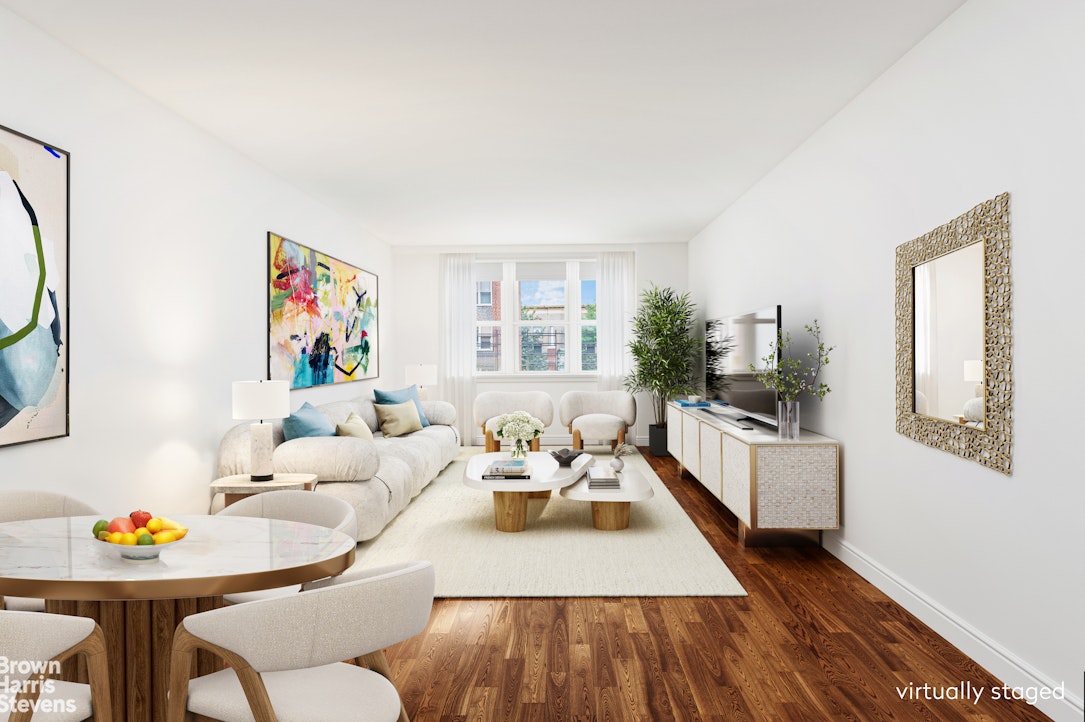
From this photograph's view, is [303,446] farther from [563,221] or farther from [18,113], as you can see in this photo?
[563,221]

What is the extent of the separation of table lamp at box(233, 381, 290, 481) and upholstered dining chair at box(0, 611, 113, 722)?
7.83 feet

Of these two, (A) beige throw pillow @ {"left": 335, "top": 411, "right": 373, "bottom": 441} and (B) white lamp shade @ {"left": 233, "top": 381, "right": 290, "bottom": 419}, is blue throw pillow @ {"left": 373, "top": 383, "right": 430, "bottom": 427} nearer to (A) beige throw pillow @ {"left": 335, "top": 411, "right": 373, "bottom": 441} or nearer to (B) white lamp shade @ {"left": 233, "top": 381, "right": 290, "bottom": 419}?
(A) beige throw pillow @ {"left": 335, "top": 411, "right": 373, "bottom": 441}

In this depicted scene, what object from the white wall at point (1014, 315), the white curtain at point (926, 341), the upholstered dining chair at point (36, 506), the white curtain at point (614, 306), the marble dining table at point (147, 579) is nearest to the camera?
the marble dining table at point (147, 579)

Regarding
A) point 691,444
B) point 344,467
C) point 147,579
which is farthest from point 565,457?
point 147,579

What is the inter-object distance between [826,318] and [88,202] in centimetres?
403

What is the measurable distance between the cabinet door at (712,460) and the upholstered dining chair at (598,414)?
233cm

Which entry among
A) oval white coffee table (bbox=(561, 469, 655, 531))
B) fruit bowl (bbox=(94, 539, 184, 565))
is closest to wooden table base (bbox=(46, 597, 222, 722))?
fruit bowl (bbox=(94, 539, 184, 565))

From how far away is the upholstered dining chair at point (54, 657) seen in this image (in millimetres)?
1457

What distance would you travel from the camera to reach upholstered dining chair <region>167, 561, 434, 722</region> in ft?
4.79

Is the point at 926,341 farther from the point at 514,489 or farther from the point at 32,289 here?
the point at 32,289

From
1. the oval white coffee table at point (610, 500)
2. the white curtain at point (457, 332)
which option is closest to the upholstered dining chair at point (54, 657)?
the oval white coffee table at point (610, 500)

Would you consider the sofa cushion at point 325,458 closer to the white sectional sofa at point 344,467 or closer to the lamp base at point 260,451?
the white sectional sofa at point 344,467

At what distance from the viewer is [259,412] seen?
394 centimetres

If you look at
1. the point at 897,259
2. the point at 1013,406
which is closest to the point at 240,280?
the point at 897,259
